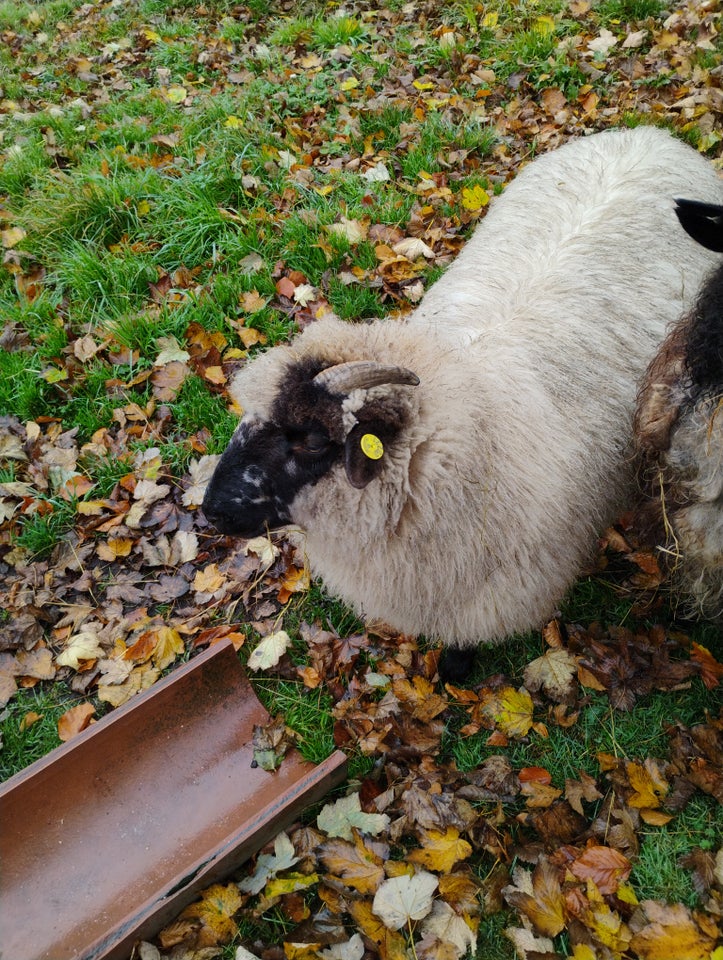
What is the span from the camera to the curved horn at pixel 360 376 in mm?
2100

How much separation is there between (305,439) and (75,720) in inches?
74.7

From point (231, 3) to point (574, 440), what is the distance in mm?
7222

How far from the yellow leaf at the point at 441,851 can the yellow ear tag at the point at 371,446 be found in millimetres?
1490

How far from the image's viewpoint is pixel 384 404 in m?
2.15

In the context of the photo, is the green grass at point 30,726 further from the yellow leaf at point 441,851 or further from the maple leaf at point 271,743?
the yellow leaf at point 441,851

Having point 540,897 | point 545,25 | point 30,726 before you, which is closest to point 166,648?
point 30,726

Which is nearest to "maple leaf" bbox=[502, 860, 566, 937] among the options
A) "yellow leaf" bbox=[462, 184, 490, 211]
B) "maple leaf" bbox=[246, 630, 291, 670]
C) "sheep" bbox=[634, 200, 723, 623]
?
"sheep" bbox=[634, 200, 723, 623]

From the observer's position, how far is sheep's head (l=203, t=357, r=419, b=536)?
6.98 feet

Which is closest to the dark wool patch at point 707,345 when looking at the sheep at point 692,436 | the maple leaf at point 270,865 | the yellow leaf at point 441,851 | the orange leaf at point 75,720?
the sheep at point 692,436

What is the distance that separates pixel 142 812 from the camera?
2637mm

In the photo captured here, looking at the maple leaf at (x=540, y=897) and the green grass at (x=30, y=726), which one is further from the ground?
the green grass at (x=30, y=726)

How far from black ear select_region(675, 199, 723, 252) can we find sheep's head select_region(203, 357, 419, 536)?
3.16 feet

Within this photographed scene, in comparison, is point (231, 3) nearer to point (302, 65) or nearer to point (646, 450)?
point (302, 65)

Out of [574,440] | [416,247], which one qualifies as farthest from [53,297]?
[574,440]
